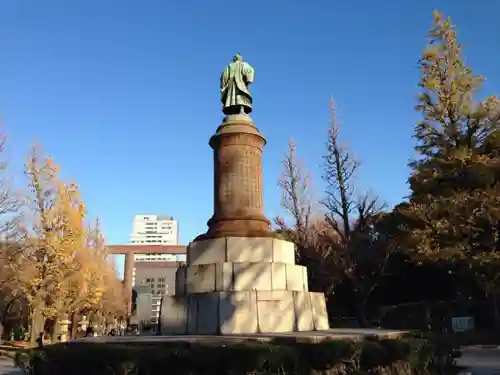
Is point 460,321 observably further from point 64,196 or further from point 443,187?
point 64,196

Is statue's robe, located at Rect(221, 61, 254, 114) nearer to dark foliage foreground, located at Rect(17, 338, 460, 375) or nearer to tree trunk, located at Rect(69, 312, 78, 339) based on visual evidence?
dark foliage foreground, located at Rect(17, 338, 460, 375)

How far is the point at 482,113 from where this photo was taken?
2194 centimetres

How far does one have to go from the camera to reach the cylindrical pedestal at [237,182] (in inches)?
460

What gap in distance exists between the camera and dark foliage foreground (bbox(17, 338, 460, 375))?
5.84 m

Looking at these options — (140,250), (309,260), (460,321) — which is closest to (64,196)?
(309,260)

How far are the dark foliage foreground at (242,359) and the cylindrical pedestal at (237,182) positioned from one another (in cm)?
524

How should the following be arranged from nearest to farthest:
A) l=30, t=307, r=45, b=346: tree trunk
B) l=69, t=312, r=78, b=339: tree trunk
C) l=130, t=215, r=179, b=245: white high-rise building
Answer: l=30, t=307, r=45, b=346: tree trunk < l=69, t=312, r=78, b=339: tree trunk < l=130, t=215, r=179, b=245: white high-rise building

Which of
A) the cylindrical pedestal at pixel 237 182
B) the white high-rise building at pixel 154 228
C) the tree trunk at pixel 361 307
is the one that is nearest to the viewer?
the cylindrical pedestal at pixel 237 182

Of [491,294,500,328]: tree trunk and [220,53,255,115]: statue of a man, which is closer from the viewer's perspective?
[220,53,255,115]: statue of a man

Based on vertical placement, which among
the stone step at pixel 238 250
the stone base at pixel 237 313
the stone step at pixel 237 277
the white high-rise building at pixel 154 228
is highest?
the white high-rise building at pixel 154 228

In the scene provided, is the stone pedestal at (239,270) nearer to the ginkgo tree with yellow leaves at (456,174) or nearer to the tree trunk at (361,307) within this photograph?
the ginkgo tree with yellow leaves at (456,174)

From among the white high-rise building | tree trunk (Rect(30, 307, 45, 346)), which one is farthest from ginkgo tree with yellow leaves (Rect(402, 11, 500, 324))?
the white high-rise building

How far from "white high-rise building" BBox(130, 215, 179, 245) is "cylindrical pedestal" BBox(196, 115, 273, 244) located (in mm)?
169345

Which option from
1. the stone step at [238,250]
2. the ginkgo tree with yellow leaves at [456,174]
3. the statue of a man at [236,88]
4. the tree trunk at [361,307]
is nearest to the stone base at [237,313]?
the stone step at [238,250]
